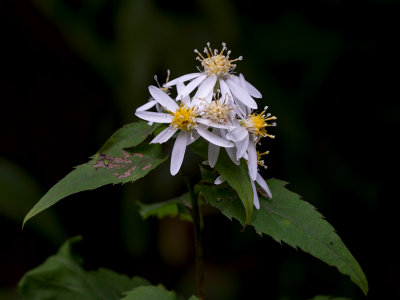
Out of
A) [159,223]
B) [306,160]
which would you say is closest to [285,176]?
[306,160]

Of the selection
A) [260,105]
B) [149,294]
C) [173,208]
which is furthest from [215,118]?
[260,105]

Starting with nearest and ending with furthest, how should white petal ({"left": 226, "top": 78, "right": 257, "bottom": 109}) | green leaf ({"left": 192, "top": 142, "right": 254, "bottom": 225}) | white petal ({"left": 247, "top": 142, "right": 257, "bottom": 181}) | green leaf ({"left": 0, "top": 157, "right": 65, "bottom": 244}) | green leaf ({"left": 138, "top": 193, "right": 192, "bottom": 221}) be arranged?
green leaf ({"left": 192, "top": 142, "right": 254, "bottom": 225}) → white petal ({"left": 247, "top": 142, "right": 257, "bottom": 181}) → white petal ({"left": 226, "top": 78, "right": 257, "bottom": 109}) → green leaf ({"left": 138, "top": 193, "right": 192, "bottom": 221}) → green leaf ({"left": 0, "top": 157, "right": 65, "bottom": 244})

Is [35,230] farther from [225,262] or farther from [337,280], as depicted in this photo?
[337,280]

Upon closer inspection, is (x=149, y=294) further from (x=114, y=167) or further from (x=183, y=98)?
(x=183, y=98)

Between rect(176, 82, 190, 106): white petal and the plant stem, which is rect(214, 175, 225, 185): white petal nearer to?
the plant stem

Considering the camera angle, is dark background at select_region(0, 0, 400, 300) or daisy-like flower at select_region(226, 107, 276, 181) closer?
daisy-like flower at select_region(226, 107, 276, 181)

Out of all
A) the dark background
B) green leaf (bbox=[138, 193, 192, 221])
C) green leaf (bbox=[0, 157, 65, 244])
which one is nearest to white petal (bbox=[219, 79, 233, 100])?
green leaf (bbox=[138, 193, 192, 221])
